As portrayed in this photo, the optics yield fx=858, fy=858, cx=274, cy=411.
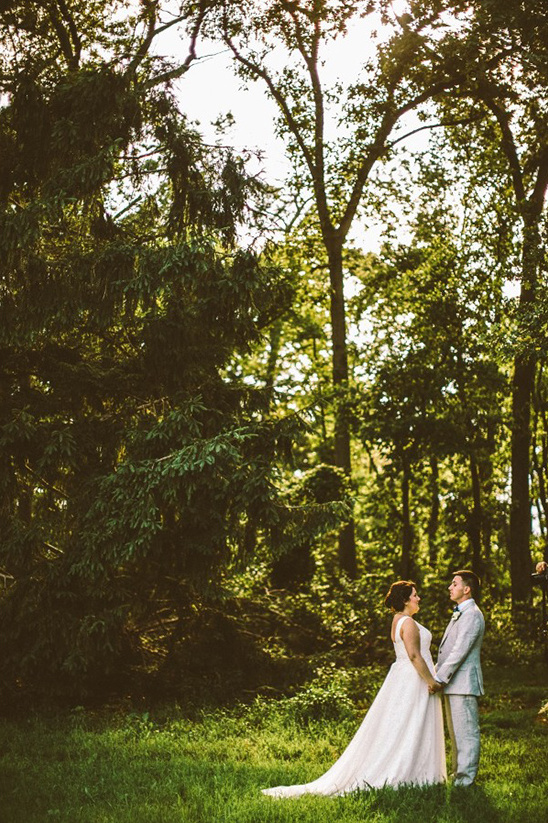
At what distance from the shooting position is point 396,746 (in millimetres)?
7723

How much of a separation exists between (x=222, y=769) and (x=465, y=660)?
265 centimetres

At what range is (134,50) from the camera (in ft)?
51.9

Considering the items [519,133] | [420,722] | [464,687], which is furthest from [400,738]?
[519,133]

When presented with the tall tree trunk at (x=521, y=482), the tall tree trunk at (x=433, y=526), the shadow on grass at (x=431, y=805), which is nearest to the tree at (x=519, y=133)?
the tall tree trunk at (x=521, y=482)

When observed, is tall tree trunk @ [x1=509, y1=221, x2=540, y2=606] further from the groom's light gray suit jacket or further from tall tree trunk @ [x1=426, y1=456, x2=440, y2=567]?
the groom's light gray suit jacket

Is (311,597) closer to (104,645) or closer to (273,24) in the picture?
(104,645)

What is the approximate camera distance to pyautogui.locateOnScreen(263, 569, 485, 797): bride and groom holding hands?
7605 mm

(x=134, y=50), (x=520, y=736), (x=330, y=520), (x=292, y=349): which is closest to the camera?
(x=520, y=736)

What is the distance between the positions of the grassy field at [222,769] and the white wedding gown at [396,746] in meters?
0.29

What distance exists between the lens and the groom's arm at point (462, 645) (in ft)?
25.3

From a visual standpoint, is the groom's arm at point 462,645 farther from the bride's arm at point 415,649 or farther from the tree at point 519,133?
the tree at point 519,133

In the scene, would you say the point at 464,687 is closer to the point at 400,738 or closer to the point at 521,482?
the point at 400,738

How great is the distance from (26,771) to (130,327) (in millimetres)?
6468

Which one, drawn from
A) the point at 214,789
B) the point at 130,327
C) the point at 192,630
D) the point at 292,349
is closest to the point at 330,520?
the point at 192,630
